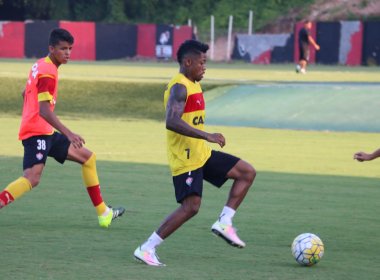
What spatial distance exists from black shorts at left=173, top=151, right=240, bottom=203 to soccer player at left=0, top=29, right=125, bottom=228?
177 centimetres

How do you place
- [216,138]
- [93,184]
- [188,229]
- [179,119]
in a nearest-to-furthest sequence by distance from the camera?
[216,138], [179,119], [188,229], [93,184]

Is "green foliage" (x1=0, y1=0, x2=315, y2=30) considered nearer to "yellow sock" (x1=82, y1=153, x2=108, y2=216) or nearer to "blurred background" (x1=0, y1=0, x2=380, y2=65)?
"blurred background" (x1=0, y1=0, x2=380, y2=65)

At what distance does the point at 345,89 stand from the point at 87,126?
20.6 ft

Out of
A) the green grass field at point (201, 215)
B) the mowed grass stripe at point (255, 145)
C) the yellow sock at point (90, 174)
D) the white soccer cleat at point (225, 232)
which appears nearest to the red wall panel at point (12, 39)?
the mowed grass stripe at point (255, 145)

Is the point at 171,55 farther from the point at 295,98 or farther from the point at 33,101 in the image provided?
the point at 33,101

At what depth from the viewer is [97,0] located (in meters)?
68.1

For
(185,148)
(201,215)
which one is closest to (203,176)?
(185,148)

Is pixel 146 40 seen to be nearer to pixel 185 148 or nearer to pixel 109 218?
pixel 109 218

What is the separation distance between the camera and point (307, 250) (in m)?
9.18

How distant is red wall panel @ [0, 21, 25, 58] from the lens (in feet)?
178

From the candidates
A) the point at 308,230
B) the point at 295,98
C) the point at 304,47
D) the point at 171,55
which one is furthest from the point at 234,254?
the point at 171,55

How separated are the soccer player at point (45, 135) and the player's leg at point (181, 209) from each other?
6.04 feet

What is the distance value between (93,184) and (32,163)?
680 mm

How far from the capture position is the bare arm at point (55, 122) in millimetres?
10242
